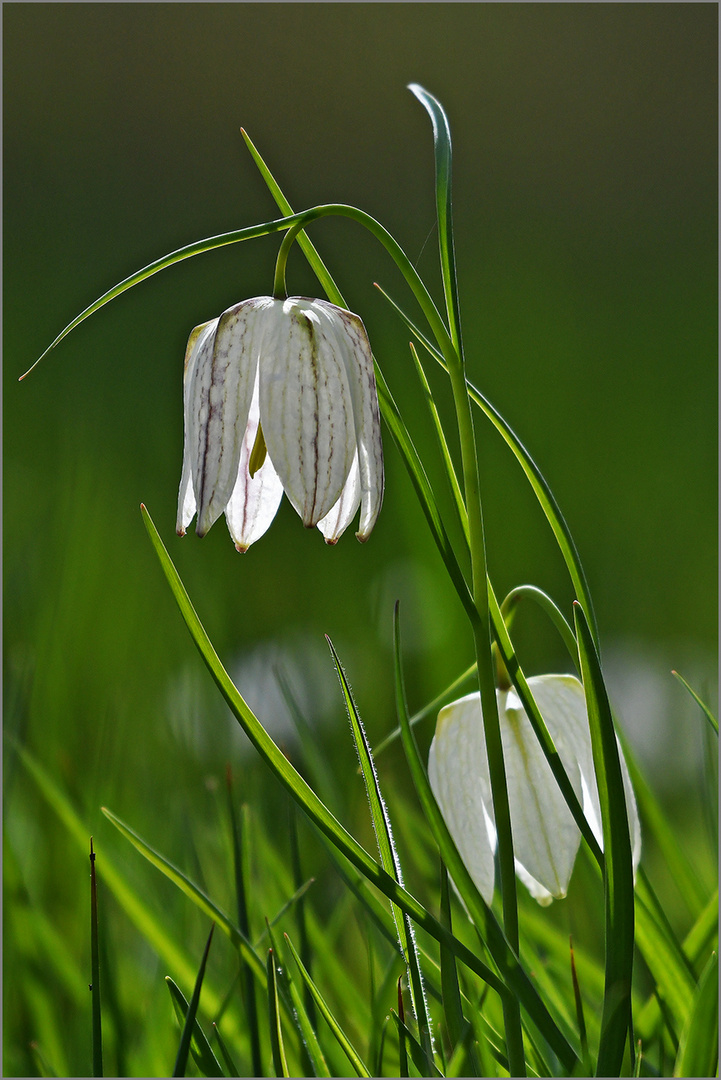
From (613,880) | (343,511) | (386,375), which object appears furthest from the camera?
(386,375)

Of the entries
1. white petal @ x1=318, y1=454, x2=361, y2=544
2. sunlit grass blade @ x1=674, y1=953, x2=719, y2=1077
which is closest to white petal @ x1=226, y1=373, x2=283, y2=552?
white petal @ x1=318, y1=454, x2=361, y2=544

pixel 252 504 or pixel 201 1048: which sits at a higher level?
pixel 252 504

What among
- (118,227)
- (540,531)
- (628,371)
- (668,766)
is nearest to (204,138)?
(118,227)

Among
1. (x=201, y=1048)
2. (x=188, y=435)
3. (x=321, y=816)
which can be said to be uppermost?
(x=188, y=435)

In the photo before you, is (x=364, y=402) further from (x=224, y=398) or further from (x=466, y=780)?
(x=466, y=780)

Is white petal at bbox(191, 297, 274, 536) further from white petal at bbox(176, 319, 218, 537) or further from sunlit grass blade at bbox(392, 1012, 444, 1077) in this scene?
sunlit grass blade at bbox(392, 1012, 444, 1077)

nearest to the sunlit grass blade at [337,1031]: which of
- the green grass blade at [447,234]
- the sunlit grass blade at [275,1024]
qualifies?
the sunlit grass blade at [275,1024]

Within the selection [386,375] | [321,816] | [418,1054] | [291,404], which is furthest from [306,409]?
[386,375]
